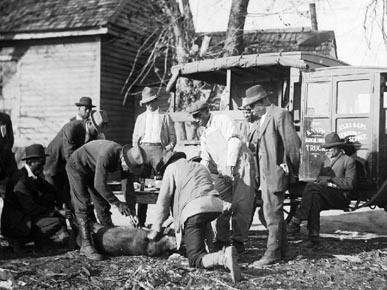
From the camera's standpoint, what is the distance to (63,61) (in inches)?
633

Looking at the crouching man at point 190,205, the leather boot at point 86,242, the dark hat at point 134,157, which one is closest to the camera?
the crouching man at point 190,205

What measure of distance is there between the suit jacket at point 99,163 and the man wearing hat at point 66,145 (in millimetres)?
670

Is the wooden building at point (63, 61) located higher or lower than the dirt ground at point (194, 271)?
higher

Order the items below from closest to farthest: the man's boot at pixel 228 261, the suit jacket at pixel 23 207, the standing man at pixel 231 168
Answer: the man's boot at pixel 228 261 < the standing man at pixel 231 168 < the suit jacket at pixel 23 207

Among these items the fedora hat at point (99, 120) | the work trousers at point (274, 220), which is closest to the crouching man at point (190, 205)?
the work trousers at point (274, 220)

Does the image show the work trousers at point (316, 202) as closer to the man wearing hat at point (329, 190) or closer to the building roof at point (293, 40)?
the man wearing hat at point (329, 190)

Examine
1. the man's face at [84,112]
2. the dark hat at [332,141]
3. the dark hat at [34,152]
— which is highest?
the man's face at [84,112]

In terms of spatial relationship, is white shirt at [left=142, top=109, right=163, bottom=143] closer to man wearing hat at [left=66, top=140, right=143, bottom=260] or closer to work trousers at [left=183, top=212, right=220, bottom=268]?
man wearing hat at [left=66, top=140, right=143, bottom=260]

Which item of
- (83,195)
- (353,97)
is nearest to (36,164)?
(83,195)

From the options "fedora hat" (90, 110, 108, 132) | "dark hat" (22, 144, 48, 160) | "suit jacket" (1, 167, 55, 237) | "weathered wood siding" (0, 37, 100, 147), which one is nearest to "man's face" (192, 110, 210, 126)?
"fedora hat" (90, 110, 108, 132)

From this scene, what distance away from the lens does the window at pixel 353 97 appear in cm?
803

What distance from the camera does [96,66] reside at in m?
15.6

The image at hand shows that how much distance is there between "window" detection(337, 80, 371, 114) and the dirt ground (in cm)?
211

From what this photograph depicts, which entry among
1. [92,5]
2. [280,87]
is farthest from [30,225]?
[92,5]
